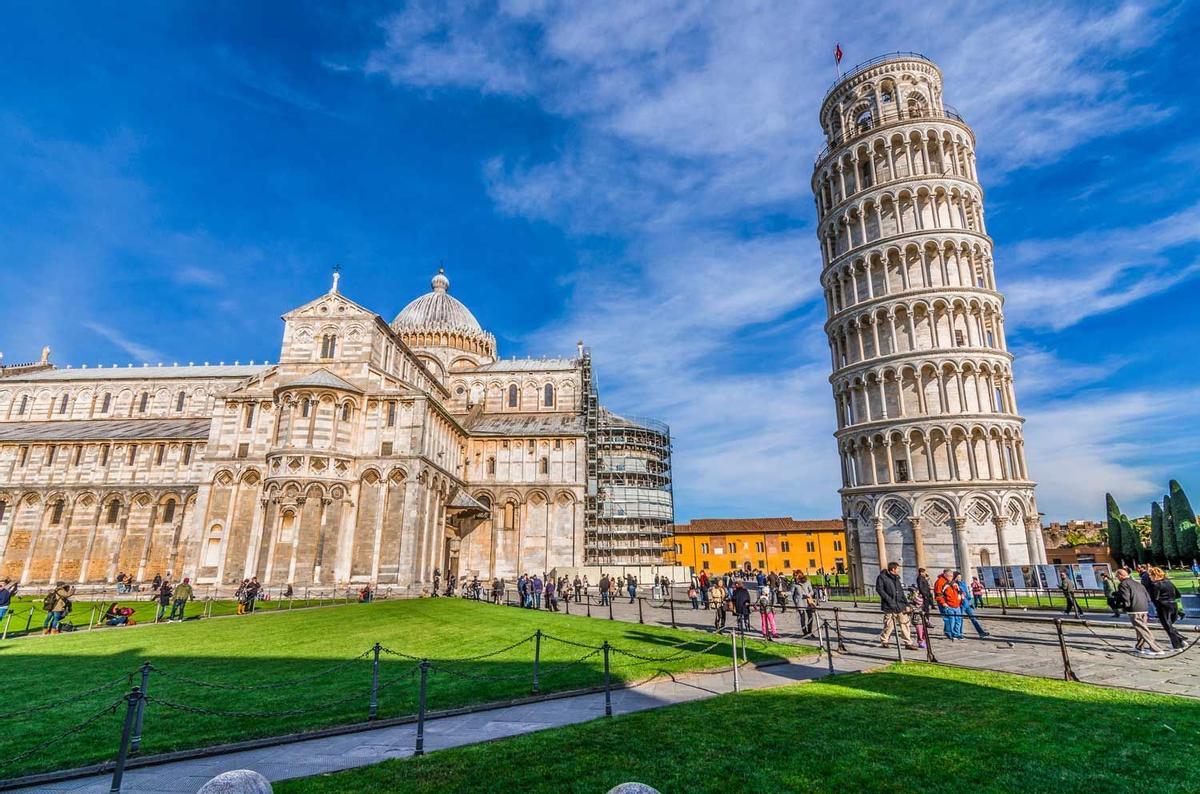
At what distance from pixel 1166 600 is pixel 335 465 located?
3196 centimetres

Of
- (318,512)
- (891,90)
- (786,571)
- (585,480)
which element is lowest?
(786,571)

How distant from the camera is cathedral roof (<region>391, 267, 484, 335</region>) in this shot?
52.7 meters

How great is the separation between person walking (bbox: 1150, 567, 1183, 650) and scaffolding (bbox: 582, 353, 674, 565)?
109 ft

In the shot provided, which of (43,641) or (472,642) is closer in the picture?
(472,642)

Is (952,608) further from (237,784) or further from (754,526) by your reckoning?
(754,526)

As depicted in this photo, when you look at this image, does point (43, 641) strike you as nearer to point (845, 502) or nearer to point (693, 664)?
point (693, 664)

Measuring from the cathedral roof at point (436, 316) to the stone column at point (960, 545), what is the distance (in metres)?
39.9

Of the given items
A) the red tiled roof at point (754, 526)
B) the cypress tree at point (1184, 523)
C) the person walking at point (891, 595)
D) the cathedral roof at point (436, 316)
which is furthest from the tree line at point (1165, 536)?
the cathedral roof at point (436, 316)

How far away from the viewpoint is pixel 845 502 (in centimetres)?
3378

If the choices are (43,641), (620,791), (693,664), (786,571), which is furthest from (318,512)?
(786,571)

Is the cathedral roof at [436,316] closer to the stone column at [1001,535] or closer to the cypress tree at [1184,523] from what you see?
the stone column at [1001,535]

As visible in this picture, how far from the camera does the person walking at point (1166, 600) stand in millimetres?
12023

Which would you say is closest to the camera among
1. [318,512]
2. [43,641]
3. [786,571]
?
[43,641]

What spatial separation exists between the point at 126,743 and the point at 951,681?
11388mm
